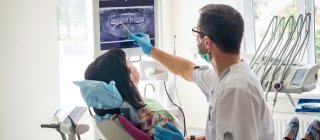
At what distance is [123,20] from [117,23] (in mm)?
43

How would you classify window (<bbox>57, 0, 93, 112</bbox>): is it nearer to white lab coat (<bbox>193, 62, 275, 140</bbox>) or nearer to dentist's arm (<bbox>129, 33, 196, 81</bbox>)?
dentist's arm (<bbox>129, 33, 196, 81</bbox>)

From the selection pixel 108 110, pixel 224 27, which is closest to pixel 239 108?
pixel 224 27

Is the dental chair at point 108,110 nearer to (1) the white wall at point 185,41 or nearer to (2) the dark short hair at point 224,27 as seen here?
(2) the dark short hair at point 224,27

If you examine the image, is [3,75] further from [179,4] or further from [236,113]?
[179,4]

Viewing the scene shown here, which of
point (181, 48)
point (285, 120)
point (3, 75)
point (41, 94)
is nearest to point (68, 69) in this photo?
point (41, 94)

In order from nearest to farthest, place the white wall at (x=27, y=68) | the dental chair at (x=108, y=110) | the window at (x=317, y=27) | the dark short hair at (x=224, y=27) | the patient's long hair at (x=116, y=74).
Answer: the dark short hair at (x=224, y=27) < the dental chair at (x=108, y=110) < the patient's long hair at (x=116, y=74) < the white wall at (x=27, y=68) < the window at (x=317, y=27)

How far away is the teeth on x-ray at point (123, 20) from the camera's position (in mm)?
2521

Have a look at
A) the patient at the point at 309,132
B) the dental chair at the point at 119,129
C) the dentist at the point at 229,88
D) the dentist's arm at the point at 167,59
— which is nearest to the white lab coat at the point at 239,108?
the dentist at the point at 229,88

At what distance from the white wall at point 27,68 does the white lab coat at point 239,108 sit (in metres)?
1.44

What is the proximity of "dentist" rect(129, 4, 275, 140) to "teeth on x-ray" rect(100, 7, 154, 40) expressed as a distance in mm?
819

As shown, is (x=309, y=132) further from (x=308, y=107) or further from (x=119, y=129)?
(x=119, y=129)

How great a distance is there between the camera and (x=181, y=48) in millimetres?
4000

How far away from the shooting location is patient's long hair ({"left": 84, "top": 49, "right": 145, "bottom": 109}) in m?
2.10

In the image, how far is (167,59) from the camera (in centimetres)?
257
